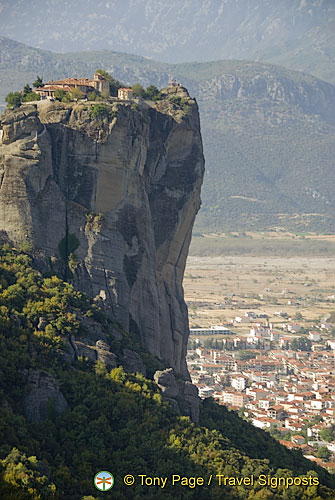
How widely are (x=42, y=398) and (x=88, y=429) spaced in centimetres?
193

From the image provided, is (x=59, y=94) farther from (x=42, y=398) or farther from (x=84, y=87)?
(x=42, y=398)

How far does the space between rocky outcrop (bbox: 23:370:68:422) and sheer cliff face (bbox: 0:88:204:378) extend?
349 inches

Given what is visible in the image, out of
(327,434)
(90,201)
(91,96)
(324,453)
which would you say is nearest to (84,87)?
(91,96)

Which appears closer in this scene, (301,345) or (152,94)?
(152,94)

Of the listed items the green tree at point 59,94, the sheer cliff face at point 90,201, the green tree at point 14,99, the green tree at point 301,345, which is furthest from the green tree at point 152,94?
the green tree at point 301,345

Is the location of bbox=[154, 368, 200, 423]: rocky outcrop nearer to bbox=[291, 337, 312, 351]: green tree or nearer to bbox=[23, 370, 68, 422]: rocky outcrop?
bbox=[23, 370, 68, 422]: rocky outcrop

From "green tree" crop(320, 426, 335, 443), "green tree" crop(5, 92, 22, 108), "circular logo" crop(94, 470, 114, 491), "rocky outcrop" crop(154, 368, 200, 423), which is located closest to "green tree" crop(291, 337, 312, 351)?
"green tree" crop(320, 426, 335, 443)

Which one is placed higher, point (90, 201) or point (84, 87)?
point (84, 87)

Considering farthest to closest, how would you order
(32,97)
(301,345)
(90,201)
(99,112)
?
(301,345) → (32,97) → (99,112) → (90,201)

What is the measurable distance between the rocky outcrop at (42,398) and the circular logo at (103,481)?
3.42 meters

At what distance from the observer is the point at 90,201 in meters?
49.3

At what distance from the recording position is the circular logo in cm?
3609

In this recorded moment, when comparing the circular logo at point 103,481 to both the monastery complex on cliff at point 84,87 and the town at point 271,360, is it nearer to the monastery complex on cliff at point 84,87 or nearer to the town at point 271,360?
the monastery complex on cliff at point 84,87

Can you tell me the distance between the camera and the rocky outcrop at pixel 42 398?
1522 inches
